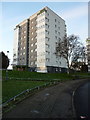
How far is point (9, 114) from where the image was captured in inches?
311

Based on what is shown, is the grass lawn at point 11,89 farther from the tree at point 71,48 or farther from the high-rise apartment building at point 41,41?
the high-rise apartment building at point 41,41

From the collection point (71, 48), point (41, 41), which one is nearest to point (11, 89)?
point (71, 48)

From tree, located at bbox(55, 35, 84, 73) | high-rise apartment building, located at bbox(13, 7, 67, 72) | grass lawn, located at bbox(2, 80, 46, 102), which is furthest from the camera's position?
high-rise apartment building, located at bbox(13, 7, 67, 72)

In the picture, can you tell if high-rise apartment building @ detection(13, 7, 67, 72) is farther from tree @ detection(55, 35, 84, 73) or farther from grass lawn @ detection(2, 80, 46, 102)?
grass lawn @ detection(2, 80, 46, 102)

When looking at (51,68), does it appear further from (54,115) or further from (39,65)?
(54,115)

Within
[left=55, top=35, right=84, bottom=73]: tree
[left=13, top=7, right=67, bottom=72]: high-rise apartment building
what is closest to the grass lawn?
[left=55, top=35, right=84, bottom=73]: tree

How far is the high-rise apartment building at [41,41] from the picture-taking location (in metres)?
56.0

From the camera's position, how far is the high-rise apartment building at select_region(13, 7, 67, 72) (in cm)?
5602

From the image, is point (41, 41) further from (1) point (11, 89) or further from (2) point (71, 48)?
(1) point (11, 89)

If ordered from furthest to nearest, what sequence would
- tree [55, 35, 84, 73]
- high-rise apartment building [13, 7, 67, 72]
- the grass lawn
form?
high-rise apartment building [13, 7, 67, 72]
tree [55, 35, 84, 73]
the grass lawn

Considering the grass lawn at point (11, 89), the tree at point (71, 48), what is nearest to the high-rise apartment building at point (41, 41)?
the tree at point (71, 48)

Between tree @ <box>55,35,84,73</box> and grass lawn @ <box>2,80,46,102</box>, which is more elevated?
tree @ <box>55,35,84,73</box>

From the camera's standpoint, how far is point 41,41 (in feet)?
187

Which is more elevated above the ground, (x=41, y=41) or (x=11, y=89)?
(x=41, y=41)
